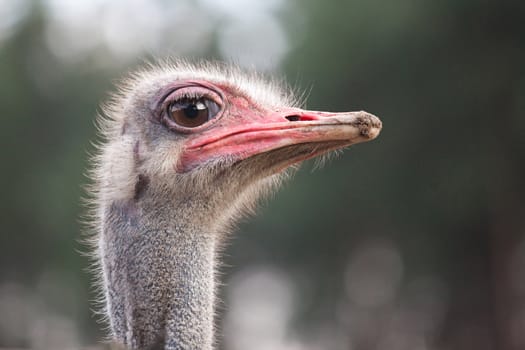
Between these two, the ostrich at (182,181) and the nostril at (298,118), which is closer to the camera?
the ostrich at (182,181)

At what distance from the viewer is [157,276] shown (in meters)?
3.19

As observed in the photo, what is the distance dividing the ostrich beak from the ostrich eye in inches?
2.2

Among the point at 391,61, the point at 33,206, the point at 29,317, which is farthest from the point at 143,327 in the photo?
the point at 29,317

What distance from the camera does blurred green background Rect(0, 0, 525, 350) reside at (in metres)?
16.1

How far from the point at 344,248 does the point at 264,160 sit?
697 inches

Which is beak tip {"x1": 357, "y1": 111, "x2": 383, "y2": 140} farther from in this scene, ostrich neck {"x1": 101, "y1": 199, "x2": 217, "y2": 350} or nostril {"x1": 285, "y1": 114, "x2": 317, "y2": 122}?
ostrich neck {"x1": 101, "y1": 199, "x2": 217, "y2": 350}

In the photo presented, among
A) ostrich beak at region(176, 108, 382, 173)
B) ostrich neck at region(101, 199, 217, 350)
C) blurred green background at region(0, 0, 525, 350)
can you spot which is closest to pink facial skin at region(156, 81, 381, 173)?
ostrich beak at region(176, 108, 382, 173)

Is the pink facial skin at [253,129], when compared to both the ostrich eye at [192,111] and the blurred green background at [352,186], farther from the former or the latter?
the blurred green background at [352,186]

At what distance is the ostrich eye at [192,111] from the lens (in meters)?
3.44

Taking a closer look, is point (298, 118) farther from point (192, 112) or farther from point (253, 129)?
point (192, 112)

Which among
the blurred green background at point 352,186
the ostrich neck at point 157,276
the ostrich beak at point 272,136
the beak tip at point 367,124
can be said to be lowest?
the ostrich neck at point 157,276

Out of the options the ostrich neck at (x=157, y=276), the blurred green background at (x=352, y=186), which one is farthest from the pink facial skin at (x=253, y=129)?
the blurred green background at (x=352, y=186)

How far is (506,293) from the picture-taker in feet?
54.3

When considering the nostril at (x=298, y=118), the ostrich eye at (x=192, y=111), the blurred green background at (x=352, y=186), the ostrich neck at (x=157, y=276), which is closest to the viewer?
the ostrich neck at (x=157, y=276)
